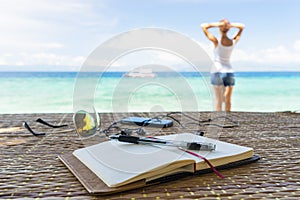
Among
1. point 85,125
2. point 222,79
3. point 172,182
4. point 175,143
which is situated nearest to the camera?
point 172,182

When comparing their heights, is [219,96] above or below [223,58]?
below

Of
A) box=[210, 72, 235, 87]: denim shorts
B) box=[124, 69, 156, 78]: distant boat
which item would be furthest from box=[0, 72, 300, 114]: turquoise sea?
box=[210, 72, 235, 87]: denim shorts

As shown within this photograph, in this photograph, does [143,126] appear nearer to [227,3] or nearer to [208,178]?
[208,178]

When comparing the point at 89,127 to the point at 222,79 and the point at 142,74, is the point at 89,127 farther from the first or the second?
the point at 222,79

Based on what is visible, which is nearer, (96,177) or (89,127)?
(96,177)

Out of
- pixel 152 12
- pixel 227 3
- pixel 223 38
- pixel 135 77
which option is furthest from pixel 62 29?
pixel 135 77

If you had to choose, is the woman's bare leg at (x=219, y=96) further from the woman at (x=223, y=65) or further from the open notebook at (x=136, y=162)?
the open notebook at (x=136, y=162)

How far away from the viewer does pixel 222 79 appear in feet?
8.86

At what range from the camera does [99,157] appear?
1.53 feet

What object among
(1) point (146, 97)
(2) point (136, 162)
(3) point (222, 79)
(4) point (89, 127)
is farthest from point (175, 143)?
(3) point (222, 79)

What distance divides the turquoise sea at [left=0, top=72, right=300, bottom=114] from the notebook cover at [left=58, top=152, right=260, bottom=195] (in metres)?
0.22

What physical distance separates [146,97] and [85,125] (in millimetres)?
560

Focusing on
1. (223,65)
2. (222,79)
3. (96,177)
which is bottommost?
(96,177)

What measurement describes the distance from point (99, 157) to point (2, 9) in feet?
26.8
